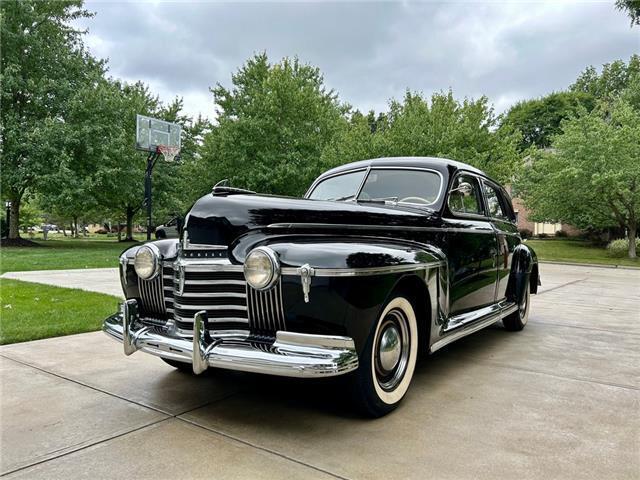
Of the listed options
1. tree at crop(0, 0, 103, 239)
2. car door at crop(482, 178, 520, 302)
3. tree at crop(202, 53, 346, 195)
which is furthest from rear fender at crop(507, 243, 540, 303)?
tree at crop(0, 0, 103, 239)

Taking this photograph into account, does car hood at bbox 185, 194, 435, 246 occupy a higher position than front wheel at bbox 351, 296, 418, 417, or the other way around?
car hood at bbox 185, 194, 435, 246

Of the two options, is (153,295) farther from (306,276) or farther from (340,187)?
(340,187)

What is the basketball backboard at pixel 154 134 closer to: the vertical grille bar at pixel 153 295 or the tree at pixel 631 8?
the vertical grille bar at pixel 153 295

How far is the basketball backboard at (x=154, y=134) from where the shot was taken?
567 inches

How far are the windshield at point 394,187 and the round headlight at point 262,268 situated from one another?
5.37 feet

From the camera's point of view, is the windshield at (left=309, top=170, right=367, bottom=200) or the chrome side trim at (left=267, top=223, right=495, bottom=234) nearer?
the chrome side trim at (left=267, top=223, right=495, bottom=234)

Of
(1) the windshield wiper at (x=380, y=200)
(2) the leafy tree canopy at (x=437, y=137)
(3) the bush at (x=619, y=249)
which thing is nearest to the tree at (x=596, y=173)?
(3) the bush at (x=619, y=249)

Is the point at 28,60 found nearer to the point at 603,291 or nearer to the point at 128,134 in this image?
the point at 128,134

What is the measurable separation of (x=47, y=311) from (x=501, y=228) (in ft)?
18.5

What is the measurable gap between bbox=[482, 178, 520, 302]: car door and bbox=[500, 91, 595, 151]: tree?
3934 cm

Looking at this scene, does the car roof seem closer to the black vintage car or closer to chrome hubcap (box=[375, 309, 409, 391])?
the black vintage car

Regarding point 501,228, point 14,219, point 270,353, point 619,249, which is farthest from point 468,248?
point 14,219

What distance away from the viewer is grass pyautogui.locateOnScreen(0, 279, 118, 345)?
196 inches

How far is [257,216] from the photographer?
2.92 m
